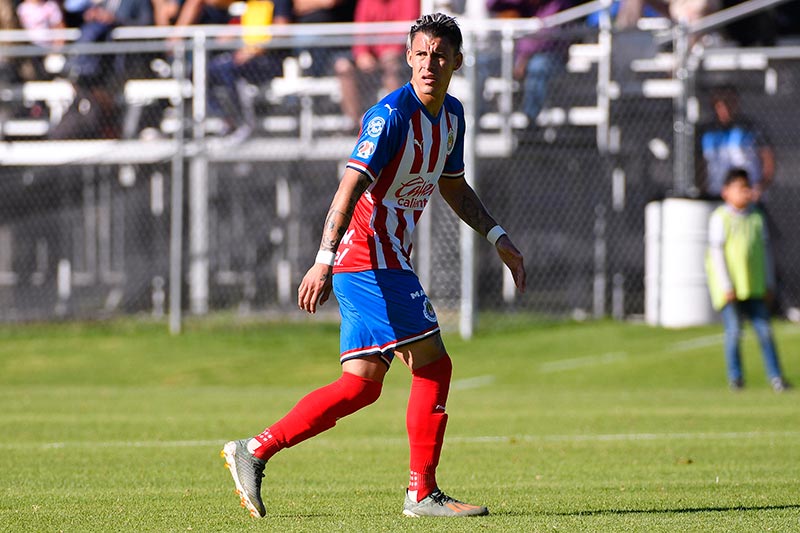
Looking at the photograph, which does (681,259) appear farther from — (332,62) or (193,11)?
(193,11)

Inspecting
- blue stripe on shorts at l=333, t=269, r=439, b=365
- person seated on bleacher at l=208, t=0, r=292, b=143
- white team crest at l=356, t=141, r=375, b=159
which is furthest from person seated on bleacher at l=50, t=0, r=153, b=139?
white team crest at l=356, t=141, r=375, b=159

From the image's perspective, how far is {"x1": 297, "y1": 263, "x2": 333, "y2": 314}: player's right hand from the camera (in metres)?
5.87

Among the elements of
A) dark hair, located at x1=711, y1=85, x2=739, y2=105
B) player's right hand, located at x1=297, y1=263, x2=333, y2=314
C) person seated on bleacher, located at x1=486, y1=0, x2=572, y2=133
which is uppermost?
person seated on bleacher, located at x1=486, y1=0, x2=572, y2=133

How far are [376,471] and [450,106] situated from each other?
2488 millimetres

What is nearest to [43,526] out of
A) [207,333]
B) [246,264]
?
[207,333]

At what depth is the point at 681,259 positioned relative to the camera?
16844 mm

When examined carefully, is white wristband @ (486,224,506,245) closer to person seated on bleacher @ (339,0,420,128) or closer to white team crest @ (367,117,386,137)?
white team crest @ (367,117,386,137)

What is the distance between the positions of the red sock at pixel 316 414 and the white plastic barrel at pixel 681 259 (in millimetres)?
10927

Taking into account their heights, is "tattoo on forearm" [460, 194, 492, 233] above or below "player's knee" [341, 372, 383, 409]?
above

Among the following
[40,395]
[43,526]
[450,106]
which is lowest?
[40,395]

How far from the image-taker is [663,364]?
602 inches

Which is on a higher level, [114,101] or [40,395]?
[114,101]

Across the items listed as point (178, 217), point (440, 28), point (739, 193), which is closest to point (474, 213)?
point (440, 28)

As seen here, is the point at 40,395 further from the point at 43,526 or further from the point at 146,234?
the point at 43,526
